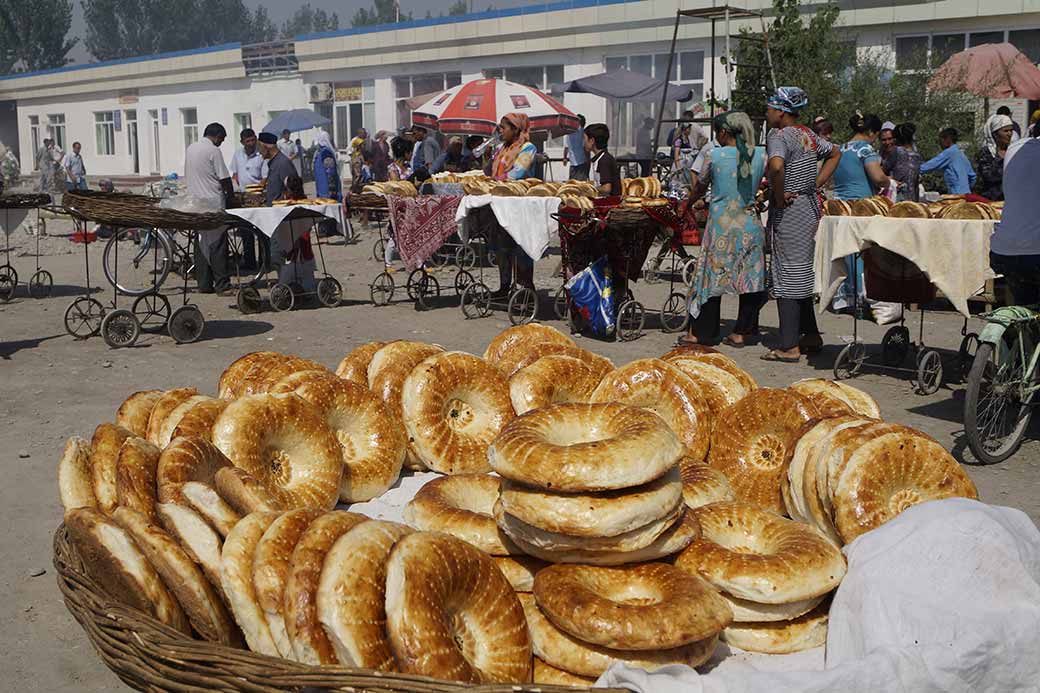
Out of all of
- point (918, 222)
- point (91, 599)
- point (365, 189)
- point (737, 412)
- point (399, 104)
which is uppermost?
point (399, 104)

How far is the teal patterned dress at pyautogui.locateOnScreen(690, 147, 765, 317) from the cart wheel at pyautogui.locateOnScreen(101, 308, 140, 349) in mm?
5575

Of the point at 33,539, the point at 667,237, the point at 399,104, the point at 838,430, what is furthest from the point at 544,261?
the point at 399,104

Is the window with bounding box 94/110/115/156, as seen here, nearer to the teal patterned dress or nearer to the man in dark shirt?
the man in dark shirt

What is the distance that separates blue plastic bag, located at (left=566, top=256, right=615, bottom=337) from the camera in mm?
9875

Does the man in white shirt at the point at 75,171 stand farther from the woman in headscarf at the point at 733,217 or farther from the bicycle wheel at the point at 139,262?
the woman in headscarf at the point at 733,217

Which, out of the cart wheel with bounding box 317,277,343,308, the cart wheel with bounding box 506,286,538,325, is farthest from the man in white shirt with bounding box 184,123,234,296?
the cart wheel with bounding box 506,286,538,325

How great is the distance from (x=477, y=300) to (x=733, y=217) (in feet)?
11.7

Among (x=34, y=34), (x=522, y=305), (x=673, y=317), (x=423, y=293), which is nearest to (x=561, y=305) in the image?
(x=522, y=305)

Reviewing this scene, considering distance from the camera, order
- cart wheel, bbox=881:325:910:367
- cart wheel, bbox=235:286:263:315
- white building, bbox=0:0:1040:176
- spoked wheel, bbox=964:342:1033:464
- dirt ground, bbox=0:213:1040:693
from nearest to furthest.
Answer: dirt ground, bbox=0:213:1040:693 < spoked wheel, bbox=964:342:1033:464 < cart wheel, bbox=881:325:910:367 < cart wheel, bbox=235:286:263:315 < white building, bbox=0:0:1040:176

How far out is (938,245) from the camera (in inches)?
268

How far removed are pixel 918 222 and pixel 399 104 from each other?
29145 mm

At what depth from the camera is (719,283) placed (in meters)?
9.12

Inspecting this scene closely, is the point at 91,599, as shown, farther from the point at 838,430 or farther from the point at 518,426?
the point at 838,430

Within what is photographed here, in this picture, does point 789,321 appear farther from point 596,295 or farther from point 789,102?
point 596,295
